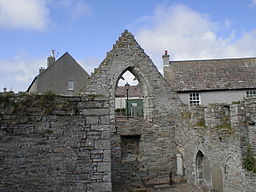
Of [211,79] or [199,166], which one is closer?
[199,166]

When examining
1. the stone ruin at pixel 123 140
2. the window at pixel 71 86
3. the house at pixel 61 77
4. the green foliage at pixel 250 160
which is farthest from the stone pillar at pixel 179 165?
the window at pixel 71 86

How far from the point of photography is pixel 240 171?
8609 mm

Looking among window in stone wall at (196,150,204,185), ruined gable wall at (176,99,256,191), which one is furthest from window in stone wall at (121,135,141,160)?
window in stone wall at (196,150,204,185)

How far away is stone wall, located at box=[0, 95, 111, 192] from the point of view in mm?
5344

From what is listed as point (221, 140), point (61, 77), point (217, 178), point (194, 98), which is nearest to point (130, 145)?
point (217, 178)

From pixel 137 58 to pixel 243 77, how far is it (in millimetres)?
10056

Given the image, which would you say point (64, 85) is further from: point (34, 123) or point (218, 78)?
point (34, 123)

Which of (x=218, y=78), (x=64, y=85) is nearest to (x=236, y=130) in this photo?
(x=218, y=78)

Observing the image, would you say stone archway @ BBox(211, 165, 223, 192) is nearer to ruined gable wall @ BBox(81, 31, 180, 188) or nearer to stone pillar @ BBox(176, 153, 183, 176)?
stone pillar @ BBox(176, 153, 183, 176)

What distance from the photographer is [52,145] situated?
18.0 ft

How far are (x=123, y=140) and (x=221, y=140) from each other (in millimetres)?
5807

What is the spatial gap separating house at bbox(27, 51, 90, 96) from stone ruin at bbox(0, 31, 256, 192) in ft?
45.8

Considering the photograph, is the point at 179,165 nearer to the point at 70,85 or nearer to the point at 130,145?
the point at 130,145

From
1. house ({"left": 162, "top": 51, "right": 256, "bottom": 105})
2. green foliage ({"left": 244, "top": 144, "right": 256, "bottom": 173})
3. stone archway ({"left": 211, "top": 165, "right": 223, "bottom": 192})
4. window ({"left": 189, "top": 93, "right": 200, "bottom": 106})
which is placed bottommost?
stone archway ({"left": 211, "top": 165, "right": 223, "bottom": 192})
